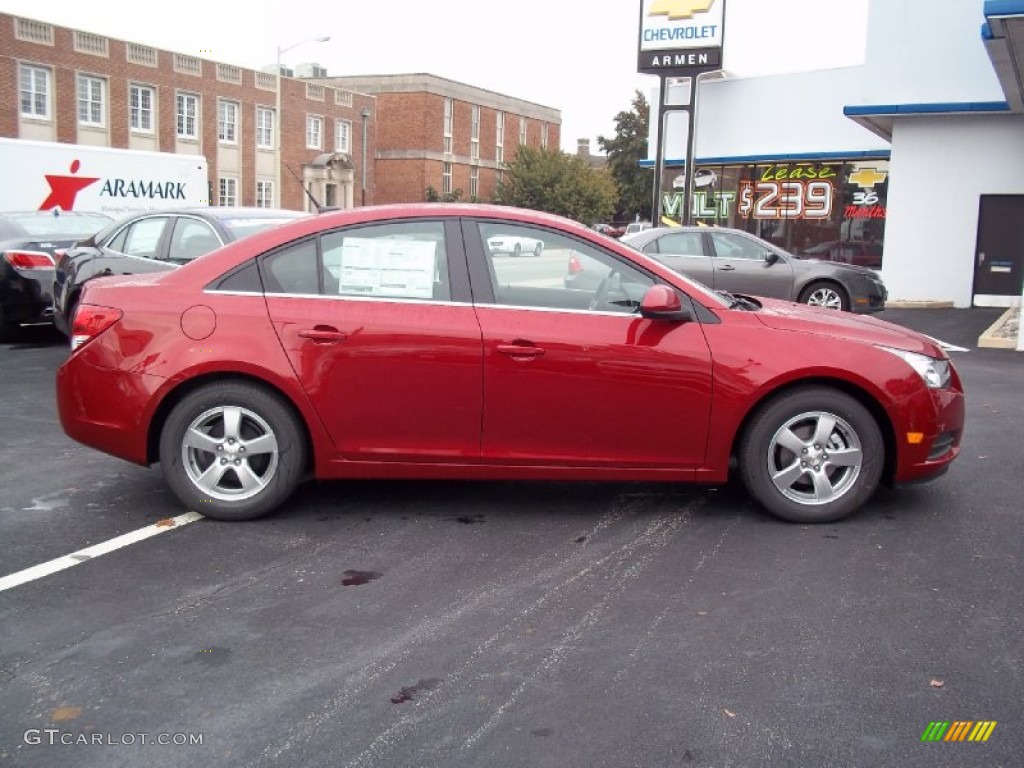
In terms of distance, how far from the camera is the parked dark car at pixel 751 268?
51.0 feet

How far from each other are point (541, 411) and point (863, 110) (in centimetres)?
1657

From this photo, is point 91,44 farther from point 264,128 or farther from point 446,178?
point 446,178

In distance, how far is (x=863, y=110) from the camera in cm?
1917

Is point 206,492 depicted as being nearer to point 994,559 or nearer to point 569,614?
point 569,614

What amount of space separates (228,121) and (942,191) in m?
40.5

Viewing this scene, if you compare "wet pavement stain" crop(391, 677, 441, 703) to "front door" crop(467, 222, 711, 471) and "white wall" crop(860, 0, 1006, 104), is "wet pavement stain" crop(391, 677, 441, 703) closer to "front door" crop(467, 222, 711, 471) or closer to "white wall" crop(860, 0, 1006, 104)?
"front door" crop(467, 222, 711, 471)

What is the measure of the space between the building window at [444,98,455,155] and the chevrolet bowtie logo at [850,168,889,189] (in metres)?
48.3

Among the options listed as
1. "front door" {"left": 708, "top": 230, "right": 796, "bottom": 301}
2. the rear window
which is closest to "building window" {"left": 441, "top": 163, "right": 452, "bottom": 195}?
"front door" {"left": 708, "top": 230, "right": 796, "bottom": 301}

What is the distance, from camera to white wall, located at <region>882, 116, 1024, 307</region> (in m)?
19.0

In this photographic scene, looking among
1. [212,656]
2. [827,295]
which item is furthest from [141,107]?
[212,656]

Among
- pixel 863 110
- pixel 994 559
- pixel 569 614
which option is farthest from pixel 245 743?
pixel 863 110

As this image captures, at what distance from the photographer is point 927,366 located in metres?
5.23

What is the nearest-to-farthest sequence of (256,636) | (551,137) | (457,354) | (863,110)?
1. (256,636)
2. (457,354)
3. (863,110)
4. (551,137)

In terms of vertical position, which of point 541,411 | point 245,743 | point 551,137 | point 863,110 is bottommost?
point 245,743
